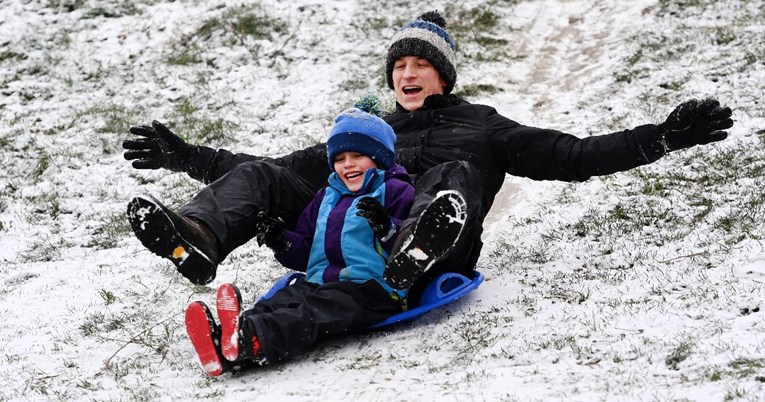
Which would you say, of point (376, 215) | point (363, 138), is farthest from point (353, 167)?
point (376, 215)

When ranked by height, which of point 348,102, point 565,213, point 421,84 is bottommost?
point 348,102

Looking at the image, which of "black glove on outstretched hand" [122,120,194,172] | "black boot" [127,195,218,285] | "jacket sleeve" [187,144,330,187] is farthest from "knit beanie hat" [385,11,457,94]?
"black boot" [127,195,218,285]

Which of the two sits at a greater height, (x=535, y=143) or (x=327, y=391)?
(x=535, y=143)

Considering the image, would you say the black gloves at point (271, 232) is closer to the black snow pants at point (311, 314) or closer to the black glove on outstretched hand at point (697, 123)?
the black snow pants at point (311, 314)

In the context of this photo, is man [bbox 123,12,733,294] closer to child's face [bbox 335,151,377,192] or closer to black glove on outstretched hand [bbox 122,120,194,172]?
black glove on outstretched hand [bbox 122,120,194,172]

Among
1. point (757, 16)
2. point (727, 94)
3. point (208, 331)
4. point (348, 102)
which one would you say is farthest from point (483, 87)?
point (208, 331)

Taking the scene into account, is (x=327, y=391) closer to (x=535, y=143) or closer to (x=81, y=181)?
(x=535, y=143)

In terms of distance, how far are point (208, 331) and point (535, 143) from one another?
7.76 ft

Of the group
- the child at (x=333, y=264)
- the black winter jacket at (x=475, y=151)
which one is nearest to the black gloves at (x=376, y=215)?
the child at (x=333, y=264)

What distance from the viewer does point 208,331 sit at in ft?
12.0

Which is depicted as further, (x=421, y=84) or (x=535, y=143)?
(x=421, y=84)

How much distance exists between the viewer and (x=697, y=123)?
411 cm

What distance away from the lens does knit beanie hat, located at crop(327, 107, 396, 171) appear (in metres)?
4.39

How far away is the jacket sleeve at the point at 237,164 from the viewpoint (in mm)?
5102
